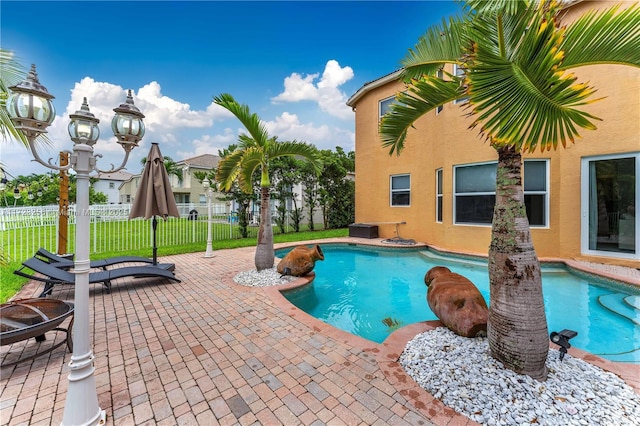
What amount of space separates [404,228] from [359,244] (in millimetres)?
2747

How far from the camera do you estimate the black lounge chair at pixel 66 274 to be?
17.3ft

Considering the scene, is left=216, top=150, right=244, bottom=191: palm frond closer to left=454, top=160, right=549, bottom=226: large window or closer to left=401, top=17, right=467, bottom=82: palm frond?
left=401, top=17, right=467, bottom=82: palm frond

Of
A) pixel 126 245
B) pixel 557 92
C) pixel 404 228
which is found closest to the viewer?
pixel 557 92

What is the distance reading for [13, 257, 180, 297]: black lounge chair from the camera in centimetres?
528

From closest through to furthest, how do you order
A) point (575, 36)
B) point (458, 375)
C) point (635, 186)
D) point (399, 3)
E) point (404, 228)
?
point (575, 36) → point (458, 375) → point (635, 186) → point (399, 3) → point (404, 228)

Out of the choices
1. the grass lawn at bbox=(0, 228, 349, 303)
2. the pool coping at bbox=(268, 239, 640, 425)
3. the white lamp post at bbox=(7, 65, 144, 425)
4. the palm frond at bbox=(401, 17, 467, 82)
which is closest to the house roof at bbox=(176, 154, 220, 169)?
the grass lawn at bbox=(0, 228, 349, 303)

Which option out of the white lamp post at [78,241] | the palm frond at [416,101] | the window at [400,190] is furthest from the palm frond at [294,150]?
the window at [400,190]

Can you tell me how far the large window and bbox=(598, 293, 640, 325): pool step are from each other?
3.40 meters

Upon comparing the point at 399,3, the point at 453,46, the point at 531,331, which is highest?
the point at 399,3

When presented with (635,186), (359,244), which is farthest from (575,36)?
(359,244)

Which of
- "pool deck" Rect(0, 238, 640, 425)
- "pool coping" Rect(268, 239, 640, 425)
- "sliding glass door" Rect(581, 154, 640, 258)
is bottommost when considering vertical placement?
"pool deck" Rect(0, 238, 640, 425)

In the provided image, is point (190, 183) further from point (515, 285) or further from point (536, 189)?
point (515, 285)

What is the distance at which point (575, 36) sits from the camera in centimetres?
255

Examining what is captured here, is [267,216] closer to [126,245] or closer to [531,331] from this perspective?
[531,331]
